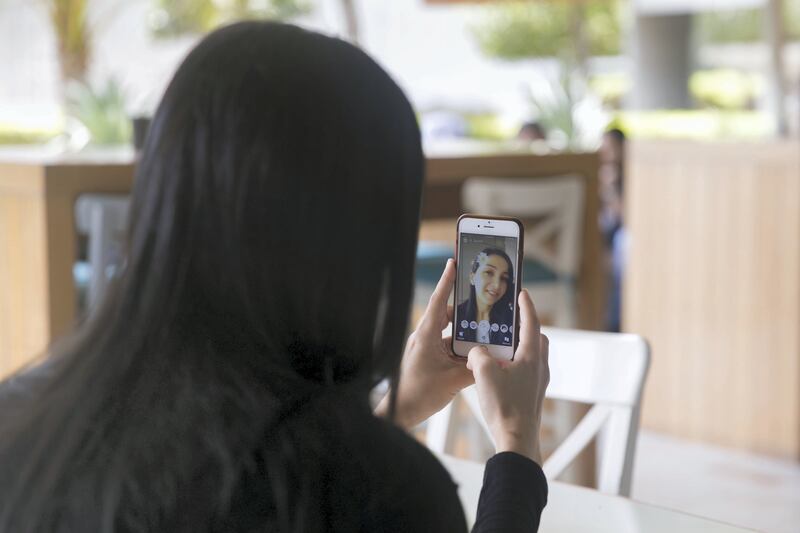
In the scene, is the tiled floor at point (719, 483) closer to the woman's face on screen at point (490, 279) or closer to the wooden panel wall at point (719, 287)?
the wooden panel wall at point (719, 287)

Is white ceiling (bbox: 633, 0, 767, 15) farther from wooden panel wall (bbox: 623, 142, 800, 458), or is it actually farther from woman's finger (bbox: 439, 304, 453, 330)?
woman's finger (bbox: 439, 304, 453, 330)

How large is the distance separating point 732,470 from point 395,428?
314cm

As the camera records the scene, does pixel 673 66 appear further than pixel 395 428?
Yes

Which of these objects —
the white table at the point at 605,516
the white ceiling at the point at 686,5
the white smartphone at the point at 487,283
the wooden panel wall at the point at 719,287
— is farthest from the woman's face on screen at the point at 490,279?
the white ceiling at the point at 686,5

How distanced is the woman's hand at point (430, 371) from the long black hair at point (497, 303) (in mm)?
26

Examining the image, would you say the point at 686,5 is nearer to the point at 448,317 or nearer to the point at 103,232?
the point at 103,232

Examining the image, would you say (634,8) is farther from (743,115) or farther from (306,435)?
(306,435)

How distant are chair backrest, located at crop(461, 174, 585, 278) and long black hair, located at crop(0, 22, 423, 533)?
2235 millimetres

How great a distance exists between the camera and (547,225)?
318 cm

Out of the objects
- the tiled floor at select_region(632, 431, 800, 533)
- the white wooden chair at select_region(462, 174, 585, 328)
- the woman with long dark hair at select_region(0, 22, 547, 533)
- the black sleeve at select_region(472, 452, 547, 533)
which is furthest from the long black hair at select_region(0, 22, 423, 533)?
the tiled floor at select_region(632, 431, 800, 533)

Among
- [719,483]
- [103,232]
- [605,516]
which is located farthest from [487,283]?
[719,483]

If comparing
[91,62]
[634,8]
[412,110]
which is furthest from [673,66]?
[91,62]

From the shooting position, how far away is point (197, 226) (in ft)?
2.48

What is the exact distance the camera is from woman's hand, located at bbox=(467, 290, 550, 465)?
0.91 meters
